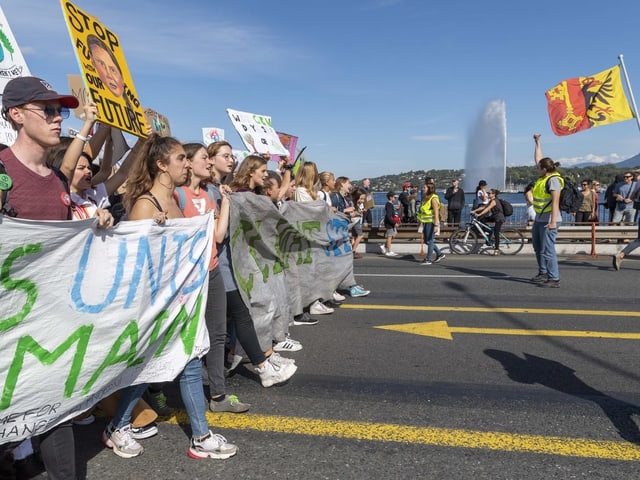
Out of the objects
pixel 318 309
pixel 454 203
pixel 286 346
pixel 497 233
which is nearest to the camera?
pixel 286 346

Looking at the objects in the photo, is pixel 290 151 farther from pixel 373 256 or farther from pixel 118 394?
pixel 118 394

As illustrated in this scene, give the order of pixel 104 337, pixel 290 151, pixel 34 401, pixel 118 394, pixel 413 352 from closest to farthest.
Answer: pixel 34 401 → pixel 104 337 → pixel 118 394 → pixel 413 352 → pixel 290 151

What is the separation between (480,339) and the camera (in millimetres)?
5176

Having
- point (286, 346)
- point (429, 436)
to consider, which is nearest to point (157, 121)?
point (286, 346)

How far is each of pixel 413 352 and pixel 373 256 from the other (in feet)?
25.9

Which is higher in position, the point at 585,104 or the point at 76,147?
the point at 585,104

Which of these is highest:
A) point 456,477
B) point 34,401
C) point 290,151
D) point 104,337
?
point 290,151

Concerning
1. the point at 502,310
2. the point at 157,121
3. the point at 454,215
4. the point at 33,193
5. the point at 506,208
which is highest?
the point at 157,121

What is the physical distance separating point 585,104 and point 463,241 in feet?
15.6

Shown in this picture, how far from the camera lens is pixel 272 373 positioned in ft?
13.1

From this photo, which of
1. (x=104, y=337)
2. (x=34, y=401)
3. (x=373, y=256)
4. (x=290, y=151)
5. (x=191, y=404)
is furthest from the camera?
(x=373, y=256)

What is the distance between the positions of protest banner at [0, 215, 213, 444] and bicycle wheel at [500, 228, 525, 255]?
10.9 m

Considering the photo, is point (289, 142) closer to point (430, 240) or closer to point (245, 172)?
point (430, 240)

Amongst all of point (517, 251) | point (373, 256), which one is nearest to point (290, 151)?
point (373, 256)
